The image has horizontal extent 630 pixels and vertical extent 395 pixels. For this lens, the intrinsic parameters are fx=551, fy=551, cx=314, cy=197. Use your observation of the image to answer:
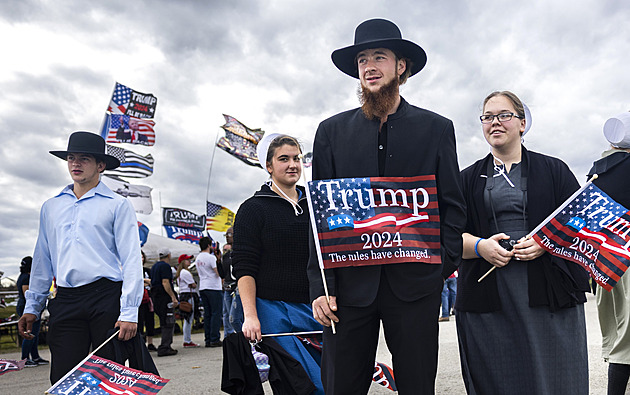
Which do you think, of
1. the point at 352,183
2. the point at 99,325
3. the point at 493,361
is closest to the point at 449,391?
the point at 493,361

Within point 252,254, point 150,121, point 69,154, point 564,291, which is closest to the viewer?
point 564,291

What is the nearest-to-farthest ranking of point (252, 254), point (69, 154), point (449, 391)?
point (252, 254)
point (69, 154)
point (449, 391)

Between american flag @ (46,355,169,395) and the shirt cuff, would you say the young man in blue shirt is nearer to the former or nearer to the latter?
the shirt cuff

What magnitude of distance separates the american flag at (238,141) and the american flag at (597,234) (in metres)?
23.9

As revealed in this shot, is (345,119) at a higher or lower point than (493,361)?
higher

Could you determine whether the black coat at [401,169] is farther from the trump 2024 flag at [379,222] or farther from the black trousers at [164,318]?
the black trousers at [164,318]

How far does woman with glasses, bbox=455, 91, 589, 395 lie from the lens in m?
2.96

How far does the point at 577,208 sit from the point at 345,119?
1.42 metres

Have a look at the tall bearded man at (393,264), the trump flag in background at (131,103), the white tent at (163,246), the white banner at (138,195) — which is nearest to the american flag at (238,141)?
the white tent at (163,246)

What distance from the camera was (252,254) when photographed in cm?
338

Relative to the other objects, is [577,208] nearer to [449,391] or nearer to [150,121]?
[449,391]

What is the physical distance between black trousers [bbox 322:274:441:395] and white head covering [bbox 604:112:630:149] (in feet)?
8.06

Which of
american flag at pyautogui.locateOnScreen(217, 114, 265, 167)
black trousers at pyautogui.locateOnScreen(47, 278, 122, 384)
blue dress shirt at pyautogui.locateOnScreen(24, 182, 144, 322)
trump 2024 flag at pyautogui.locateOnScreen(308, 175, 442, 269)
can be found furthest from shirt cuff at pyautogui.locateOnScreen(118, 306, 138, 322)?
american flag at pyautogui.locateOnScreen(217, 114, 265, 167)

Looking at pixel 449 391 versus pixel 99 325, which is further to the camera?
pixel 449 391
